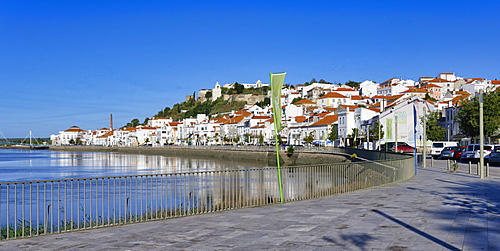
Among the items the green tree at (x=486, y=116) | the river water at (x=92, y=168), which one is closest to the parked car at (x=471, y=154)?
the green tree at (x=486, y=116)

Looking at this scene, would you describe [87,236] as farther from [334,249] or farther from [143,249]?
[334,249]

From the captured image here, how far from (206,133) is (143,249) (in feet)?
495

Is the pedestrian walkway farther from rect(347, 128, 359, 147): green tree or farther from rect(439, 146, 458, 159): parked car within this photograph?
rect(347, 128, 359, 147): green tree

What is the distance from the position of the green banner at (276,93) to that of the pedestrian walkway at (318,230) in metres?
2.49

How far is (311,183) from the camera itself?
16594 millimetres

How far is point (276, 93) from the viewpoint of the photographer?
15.1 metres

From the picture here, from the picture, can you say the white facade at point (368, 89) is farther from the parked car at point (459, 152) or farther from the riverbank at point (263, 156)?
the parked car at point (459, 152)

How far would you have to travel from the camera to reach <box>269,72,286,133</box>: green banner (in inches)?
587

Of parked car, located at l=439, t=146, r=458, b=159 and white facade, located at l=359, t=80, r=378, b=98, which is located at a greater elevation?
white facade, located at l=359, t=80, r=378, b=98

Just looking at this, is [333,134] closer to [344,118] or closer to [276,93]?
[344,118]

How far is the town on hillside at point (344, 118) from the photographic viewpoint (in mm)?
80938

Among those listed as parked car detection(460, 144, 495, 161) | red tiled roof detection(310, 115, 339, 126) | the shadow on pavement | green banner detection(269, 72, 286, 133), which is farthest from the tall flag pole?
red tiled roof detection(310, 115, 339, 126)

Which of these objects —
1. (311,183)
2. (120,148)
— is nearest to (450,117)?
(311,183)

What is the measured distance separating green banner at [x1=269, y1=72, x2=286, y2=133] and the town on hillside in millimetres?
29800
